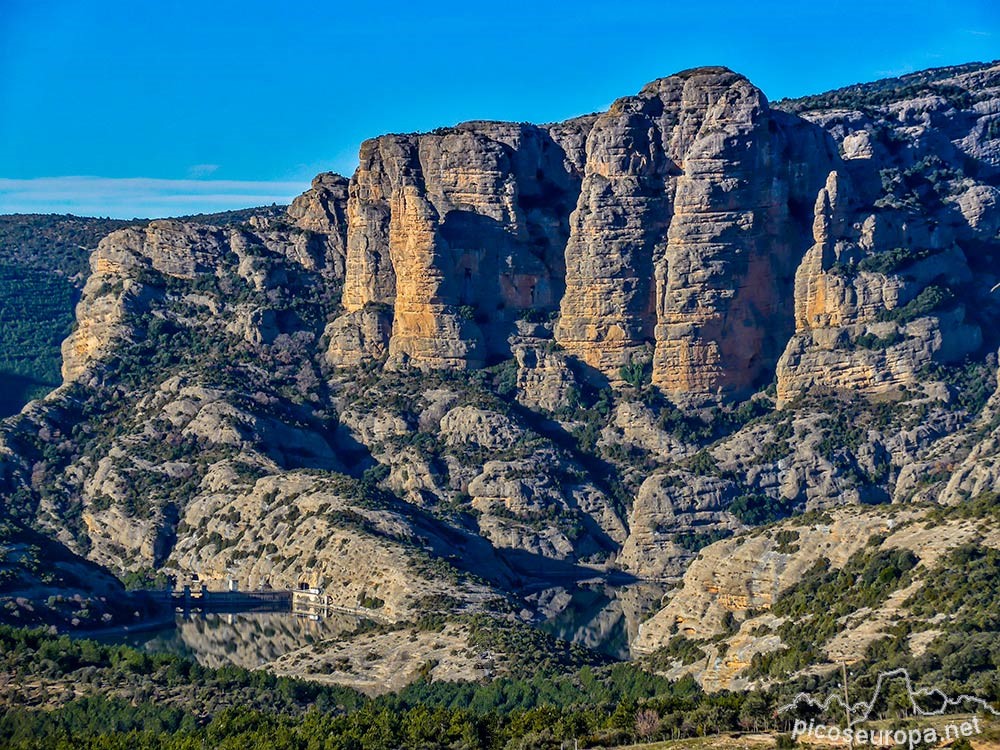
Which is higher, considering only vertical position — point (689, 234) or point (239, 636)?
point (689, 234)

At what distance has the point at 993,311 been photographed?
182 metres

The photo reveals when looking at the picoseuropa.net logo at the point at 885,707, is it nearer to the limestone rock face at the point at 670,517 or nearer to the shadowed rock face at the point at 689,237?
the limestone rock face at the point at 670,517

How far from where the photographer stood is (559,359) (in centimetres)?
18662


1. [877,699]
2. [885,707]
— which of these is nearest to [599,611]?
[877,699]

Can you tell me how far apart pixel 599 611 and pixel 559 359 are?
3273 centimetres

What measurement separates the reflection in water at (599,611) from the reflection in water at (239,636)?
12227 mm

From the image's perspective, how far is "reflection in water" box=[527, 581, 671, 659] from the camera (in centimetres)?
14688

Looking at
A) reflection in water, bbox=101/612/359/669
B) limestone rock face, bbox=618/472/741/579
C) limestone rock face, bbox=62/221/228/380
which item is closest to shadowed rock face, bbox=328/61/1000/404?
limestone rock face, bbox=618/472/741/579

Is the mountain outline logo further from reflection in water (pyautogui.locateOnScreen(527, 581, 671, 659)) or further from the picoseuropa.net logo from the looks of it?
reflection in water (pyautogui.locateOnScreen(527, 581, 671, 659))

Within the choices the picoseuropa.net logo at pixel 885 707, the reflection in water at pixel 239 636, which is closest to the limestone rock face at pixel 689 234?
the reflection in water at pixel 239 636

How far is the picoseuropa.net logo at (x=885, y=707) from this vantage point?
7906cm

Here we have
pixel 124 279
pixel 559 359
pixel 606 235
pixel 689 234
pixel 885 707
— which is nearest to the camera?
pixel 885 707

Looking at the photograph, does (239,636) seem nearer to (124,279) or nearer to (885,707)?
(124,279)

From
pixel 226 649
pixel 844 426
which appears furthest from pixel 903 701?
pixel 844 426
